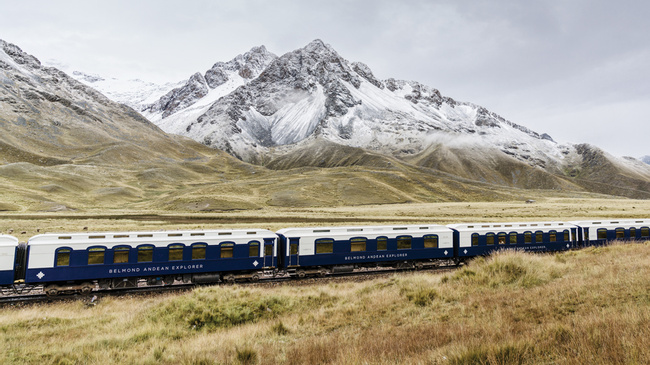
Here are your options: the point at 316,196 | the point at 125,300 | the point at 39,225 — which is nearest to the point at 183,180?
the point at 316,196

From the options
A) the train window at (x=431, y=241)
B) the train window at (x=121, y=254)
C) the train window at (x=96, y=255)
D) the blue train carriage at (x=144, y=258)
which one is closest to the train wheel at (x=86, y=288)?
the blue train carriage at (x=144, y=258)

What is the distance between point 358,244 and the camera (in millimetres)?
24750

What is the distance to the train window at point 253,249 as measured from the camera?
22.6 meters

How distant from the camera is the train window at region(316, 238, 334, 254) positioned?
77.9 ft

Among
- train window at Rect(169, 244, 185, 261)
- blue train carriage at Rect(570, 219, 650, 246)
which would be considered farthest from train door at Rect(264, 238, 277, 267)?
blue train carriage at Rect(570, 219, 650, 246)

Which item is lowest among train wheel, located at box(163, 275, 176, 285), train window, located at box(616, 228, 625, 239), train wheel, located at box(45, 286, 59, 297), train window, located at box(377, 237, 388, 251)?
train wheel, located at box(45, 286, 59, 297)

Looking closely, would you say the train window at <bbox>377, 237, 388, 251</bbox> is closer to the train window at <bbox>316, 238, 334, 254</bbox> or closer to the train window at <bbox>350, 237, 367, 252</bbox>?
the train window at <bbox>350, 237, 367, 252</bbox>

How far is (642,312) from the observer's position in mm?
8242

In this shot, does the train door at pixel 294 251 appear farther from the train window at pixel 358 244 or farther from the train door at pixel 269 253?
the train window at pixel 358 244

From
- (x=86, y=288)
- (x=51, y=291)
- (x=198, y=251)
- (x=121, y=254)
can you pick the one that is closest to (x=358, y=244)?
(x=198, y=251)

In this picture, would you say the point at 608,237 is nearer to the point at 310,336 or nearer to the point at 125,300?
the point at 310,336

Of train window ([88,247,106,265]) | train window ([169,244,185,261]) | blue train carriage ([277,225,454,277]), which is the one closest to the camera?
train window ([88,247,106,265])

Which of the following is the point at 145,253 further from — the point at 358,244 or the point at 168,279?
the point at 358,244

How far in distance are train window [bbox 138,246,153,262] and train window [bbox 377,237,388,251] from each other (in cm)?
1458
